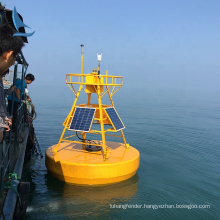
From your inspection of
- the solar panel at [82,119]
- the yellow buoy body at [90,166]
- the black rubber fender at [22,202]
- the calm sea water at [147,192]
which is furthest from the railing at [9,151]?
the solar panel at [82,119]

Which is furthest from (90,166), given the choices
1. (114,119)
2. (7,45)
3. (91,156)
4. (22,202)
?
(7,45)

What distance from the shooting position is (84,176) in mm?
8992

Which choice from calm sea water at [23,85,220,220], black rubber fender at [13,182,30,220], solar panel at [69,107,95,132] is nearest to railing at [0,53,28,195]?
black rubber fender at [13,182,30,220]

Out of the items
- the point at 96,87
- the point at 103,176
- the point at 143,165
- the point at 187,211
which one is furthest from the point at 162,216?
the point at 96,87

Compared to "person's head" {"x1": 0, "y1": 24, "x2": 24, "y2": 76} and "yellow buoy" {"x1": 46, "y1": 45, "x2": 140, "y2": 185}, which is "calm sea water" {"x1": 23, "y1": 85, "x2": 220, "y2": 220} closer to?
"yellow buoy" {"x1": 46, "y1": 45, "x2": 140, "y2": 185}

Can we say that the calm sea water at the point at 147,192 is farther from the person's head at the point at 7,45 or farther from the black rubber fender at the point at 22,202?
the person's head at the point at 7,45

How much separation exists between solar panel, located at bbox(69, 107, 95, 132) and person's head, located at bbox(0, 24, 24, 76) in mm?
7048

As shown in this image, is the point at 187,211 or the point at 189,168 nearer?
the point at 187,211

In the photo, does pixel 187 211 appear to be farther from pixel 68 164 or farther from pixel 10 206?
pixel 10 206

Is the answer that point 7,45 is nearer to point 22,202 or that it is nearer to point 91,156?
point 22,202

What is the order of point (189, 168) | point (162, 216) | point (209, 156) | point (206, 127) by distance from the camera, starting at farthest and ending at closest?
1. point (206, 127)
2. point (209, 156)
3. point (189, 168)
4. point (162, 216)

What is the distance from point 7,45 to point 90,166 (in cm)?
696

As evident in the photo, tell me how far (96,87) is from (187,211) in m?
5.86

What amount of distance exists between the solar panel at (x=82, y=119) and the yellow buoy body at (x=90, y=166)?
1.22 metres
